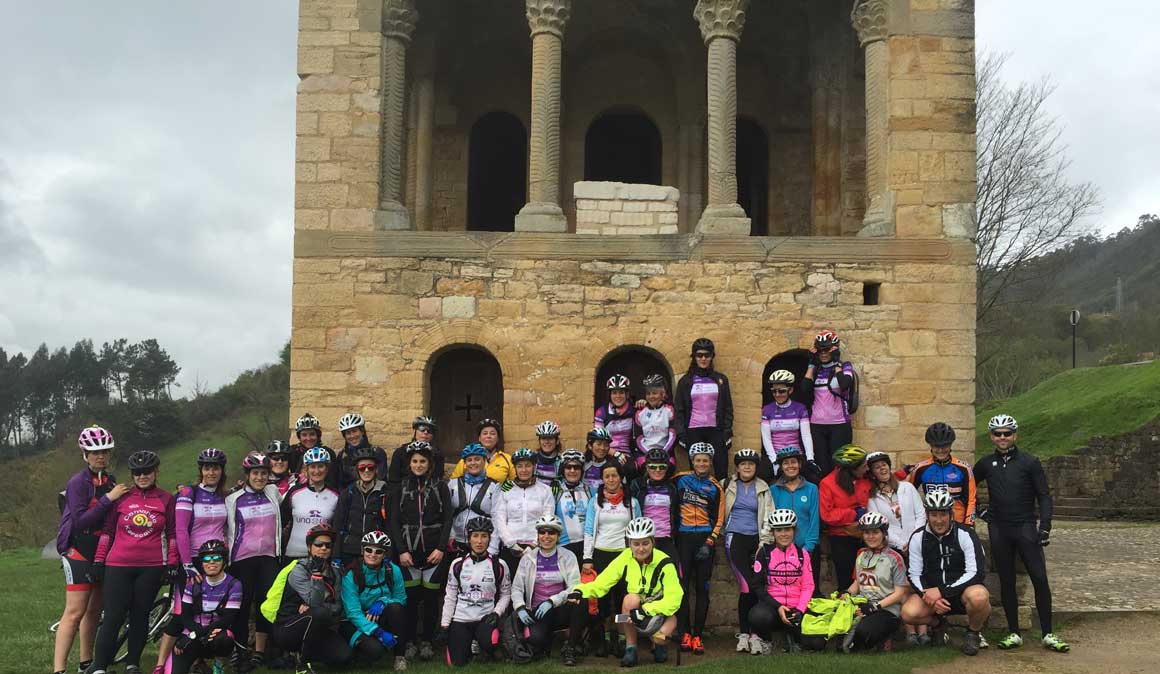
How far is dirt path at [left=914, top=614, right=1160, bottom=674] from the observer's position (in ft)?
26.5

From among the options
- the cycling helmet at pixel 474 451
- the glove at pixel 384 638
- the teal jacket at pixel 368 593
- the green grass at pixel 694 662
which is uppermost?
the cycling helmet at pixel 474 451

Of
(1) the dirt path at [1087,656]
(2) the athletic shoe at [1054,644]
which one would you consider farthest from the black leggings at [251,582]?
(2) the athletic shoe at [1054,644]

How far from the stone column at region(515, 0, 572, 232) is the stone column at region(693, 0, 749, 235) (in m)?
1.83

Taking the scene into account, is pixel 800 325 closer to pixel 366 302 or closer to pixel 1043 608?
pixel 1043 608

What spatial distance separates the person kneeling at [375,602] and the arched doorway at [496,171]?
9.12m

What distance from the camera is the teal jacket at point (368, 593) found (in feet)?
26.6

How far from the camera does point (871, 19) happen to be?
41.0 ft

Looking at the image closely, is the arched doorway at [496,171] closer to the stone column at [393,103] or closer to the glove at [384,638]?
the stone column at [393,103]

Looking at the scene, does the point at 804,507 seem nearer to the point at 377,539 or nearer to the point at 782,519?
the point at 782,519

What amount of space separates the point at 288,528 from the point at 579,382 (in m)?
4.37

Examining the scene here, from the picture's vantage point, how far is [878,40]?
41.0ft

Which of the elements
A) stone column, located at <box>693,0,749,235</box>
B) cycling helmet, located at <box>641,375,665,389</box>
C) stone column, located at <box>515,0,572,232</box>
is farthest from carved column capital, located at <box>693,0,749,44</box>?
cycling helmet, located at <box>641,375,665,389</box>

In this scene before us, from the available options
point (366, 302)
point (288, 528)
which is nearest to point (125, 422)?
point (366, 302)

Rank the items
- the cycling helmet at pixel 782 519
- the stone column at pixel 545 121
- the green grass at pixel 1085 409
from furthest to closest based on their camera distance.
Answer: the green grass at pixel 1085 409
the stone column at pixel 545 121
the cycling helmet at pixel 782 519
